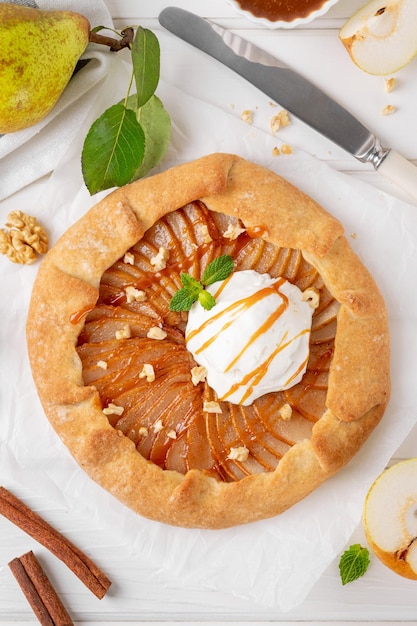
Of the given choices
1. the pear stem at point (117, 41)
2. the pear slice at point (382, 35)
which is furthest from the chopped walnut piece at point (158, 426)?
the pear slice at point (382, 35)

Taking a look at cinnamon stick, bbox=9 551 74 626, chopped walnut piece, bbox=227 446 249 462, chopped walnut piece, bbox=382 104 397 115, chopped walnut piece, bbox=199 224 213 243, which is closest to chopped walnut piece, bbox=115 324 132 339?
chopped walnut piece, bbox=199 224 213 243

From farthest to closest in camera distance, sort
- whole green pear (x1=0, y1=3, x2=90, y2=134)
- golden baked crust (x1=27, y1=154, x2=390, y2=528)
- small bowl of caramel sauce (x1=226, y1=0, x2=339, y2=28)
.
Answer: small bowl of caramel sauce (x1=226, y1=0, x2=339, y2=28) < golden baked crust (x1=27, y1=154, x2=390, y2=528) < whole green pear (x1=0, y1=3, x2=90, y2=134)

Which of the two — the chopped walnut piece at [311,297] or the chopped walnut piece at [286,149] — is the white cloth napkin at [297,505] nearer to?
the chopped walnut piece at [286,149]

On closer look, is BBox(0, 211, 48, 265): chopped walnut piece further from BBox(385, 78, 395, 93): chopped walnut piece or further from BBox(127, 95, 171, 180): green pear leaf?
BBox(385, 78, 395, 93): chopped walnut piece

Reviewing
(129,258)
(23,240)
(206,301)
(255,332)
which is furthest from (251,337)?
(23,240)

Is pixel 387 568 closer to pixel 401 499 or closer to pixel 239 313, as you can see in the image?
pixel 401 499

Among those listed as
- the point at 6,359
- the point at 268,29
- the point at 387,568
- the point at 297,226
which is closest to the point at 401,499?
the point at 387,568

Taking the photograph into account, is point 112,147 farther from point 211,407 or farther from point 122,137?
point 211,407
